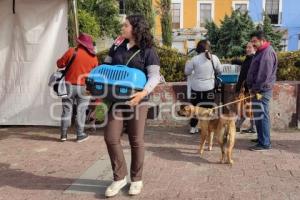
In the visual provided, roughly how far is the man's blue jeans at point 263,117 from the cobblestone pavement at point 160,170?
8.0 inches

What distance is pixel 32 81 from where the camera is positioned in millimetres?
8438

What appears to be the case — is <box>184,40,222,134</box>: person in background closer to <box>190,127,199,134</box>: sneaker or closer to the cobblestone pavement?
<box>190,127,199,134</box>: sneaker

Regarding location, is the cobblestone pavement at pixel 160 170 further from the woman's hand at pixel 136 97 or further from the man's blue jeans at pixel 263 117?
the woman's hand at pixel 136 97

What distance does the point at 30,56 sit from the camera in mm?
8359

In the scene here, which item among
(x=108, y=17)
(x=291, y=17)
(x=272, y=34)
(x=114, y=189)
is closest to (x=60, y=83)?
(x=114, y=189)

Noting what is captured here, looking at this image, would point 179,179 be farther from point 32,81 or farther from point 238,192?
point 32,81

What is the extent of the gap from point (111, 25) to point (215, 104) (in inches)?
1007

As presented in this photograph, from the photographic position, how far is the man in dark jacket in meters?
6.51

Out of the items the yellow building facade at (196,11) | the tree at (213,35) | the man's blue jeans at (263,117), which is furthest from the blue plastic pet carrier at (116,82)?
the yellow building facade at (196,11)

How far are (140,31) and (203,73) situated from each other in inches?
127

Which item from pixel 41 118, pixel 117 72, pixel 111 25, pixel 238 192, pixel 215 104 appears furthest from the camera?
pixel 111 25

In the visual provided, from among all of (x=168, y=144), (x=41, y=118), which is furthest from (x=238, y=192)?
(x=41, y=118)

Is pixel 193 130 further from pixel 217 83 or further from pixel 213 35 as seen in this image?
pixel 213 35

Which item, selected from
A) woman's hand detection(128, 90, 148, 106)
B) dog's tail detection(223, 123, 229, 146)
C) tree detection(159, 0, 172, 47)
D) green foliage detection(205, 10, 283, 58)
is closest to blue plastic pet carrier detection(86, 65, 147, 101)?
woman's hand detection(128, 90, 148, 106)
